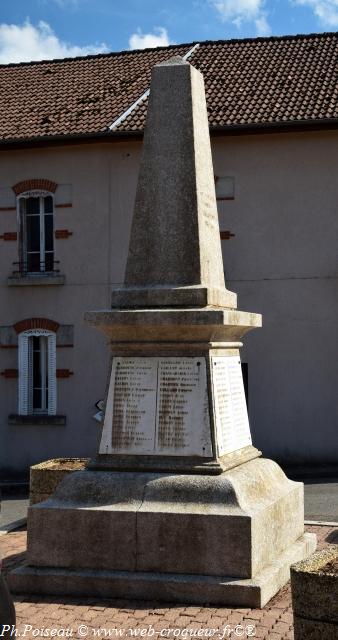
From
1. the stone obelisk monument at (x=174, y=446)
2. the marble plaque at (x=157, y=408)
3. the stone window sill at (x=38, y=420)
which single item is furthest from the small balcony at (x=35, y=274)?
the marble plaque at (x=157, y=408)

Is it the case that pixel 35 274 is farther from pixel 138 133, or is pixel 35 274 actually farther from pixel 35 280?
pixel 138 133

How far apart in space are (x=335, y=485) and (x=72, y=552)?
8.54 metres

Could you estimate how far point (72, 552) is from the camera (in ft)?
23.0

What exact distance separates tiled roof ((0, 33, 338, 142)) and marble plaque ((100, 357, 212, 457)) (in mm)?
10704

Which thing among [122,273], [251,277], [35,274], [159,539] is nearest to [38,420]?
[35,274]

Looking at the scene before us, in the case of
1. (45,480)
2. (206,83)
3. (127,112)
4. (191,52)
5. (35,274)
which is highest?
(191,52)

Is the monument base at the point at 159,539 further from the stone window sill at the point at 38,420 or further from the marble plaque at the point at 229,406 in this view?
the stone window sill at the point at 38,420

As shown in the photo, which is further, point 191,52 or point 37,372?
point 191,52

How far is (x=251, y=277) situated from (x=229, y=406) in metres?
10.3

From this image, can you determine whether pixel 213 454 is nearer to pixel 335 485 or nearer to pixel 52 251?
pixel 335 485

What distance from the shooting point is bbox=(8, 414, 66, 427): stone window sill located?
18.3 meters

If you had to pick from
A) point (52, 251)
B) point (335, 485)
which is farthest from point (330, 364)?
point (52, 251)

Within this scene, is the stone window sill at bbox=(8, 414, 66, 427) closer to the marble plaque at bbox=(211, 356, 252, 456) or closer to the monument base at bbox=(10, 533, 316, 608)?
the marble plaque at bbox=(211, 356, 252, 456)

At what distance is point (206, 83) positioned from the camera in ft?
62.6
